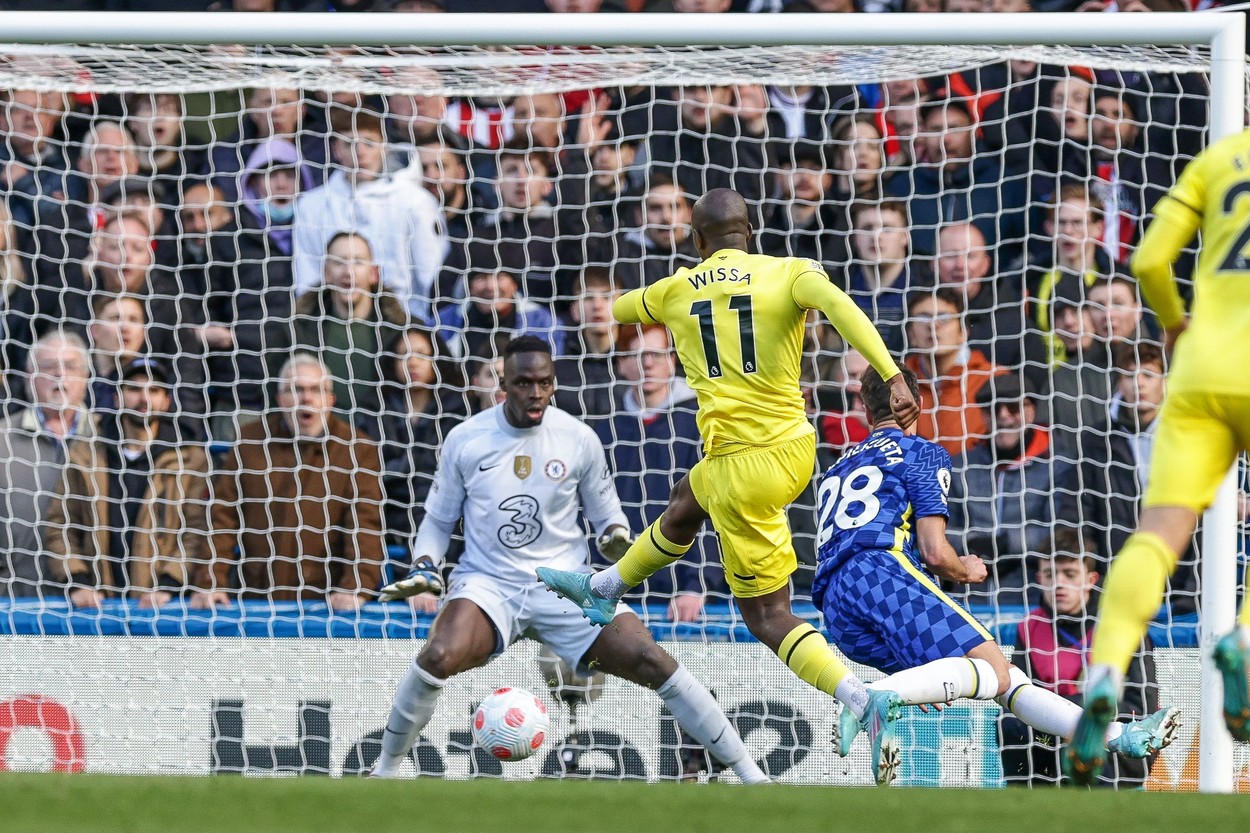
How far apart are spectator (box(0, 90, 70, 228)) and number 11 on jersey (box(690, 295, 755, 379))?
3.65 metres

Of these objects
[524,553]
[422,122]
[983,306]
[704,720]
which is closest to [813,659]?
[704,720]

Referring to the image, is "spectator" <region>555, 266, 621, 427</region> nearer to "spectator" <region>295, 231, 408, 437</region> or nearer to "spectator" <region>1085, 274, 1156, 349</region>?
"spectator" <region>295, 231, 408, 437</region>

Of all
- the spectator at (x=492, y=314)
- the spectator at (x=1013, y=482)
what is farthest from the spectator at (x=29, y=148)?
the spectator at (x=1013, y=482)

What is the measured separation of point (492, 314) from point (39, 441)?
2208 millimetres

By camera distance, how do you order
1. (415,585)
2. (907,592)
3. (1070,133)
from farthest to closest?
(1070,133) < (415,585) < (907,592)

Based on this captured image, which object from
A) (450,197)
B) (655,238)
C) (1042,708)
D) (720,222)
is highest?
(450,197)

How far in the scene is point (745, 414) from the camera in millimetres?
5465

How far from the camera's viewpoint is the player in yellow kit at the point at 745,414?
17.8 ft

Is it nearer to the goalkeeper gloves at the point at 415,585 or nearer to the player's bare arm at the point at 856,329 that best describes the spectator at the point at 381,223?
the goalkeeper gloves at the point at 415,585

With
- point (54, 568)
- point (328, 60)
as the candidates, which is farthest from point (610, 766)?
point (328, 60)

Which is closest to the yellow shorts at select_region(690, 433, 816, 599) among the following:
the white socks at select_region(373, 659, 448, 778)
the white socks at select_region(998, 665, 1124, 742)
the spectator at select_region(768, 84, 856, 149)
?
the white socks at select_region(998, 665, 1124, 742)

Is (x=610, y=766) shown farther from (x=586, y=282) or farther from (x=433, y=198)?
(x=433, y=198)

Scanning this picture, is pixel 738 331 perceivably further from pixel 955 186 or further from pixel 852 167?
pixel 955 186

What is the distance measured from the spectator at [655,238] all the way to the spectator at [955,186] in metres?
1.06
